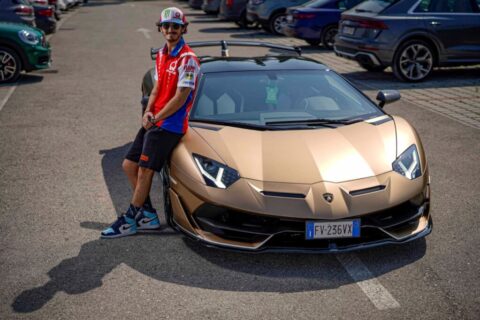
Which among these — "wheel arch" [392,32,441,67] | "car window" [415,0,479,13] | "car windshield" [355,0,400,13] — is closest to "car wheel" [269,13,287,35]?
"car windshield" [355,0,400,13]

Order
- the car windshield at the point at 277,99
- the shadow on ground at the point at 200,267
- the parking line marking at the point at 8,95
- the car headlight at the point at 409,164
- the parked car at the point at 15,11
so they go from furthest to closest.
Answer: the parked car at the point at 15,11
the parking line marking at the point at 8,95
the car windshield at the point at 277,99
the car headlight at the point at 409,164
the shadow on ground at the point at 200,267

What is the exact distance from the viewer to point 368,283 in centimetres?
452

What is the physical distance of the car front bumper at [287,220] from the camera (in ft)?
14.9

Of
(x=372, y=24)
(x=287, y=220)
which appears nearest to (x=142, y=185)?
(x=287, y=220)

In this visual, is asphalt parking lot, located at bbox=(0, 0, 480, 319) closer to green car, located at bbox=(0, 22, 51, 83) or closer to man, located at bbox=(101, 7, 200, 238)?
man, located at bbox=(101, 7, 200, 238)

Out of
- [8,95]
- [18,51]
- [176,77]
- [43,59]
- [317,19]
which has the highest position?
[176,77]

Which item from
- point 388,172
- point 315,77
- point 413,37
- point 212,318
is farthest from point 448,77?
point 212,318

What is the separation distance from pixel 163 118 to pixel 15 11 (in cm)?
1193

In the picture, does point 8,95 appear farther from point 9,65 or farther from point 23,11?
point 23,11

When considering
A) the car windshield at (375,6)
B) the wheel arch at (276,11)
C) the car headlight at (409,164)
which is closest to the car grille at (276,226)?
the car headlight at (409,164)

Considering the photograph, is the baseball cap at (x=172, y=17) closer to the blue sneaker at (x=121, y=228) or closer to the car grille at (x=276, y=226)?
the car grille at (x=276, y=226)

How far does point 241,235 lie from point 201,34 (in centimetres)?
1849

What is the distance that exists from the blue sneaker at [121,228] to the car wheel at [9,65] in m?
8.48

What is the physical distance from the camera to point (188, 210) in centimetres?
486
